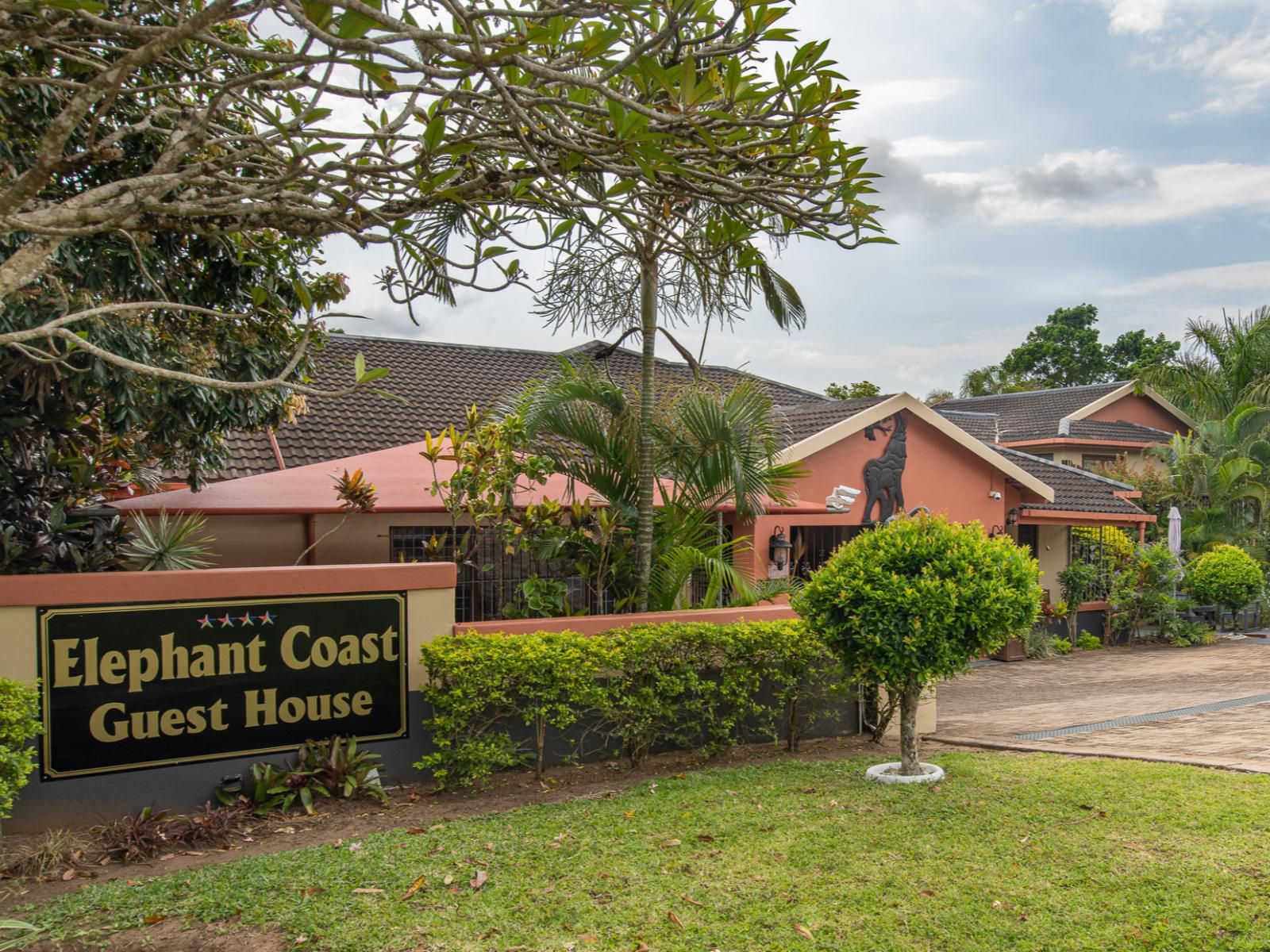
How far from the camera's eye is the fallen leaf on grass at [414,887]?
5164mm

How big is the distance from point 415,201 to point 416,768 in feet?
13.6

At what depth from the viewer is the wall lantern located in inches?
605

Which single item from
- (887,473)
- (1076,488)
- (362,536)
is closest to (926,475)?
(887,473)

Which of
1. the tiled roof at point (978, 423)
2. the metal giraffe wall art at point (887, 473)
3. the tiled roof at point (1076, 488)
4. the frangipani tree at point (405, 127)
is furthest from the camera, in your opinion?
the tiled roof at point (978, 423)

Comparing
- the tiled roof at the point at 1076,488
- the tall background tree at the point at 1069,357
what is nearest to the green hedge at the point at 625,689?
the tiled roof at the point at 1076,488

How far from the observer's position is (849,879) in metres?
5.33

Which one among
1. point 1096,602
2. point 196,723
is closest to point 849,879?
point 196,723

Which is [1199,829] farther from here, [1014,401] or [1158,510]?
[1014,401]

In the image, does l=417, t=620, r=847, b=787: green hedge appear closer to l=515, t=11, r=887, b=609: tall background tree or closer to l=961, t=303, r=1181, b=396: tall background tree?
l=515, t=11, r=887, b=609: tall background tree

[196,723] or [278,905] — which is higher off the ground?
[196,723]

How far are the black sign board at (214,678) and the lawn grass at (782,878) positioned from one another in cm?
132

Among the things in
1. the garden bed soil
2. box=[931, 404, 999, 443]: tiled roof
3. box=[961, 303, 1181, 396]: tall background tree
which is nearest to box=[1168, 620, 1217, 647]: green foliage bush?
box=[931, 404, 999, 443]: tiled roof

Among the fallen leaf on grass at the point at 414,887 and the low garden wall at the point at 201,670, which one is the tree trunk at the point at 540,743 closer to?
the low garden wall at the point at 201,670

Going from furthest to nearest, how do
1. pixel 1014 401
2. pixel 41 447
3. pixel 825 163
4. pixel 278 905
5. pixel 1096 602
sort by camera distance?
1. pixel 1014 401
2. pixel 1096 602
3. pixel 41 447
4. pixel 825 163
5. pixel 278 905
